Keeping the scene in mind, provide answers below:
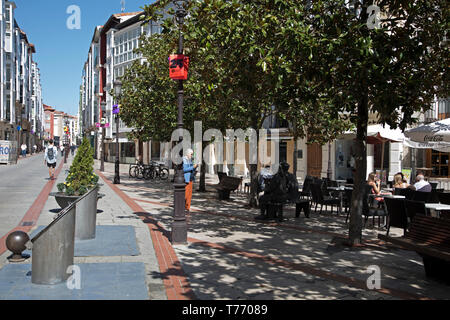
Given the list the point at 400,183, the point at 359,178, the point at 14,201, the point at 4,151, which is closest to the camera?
the point at 359,178

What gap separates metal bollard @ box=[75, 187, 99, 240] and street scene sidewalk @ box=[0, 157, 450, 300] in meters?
0.25

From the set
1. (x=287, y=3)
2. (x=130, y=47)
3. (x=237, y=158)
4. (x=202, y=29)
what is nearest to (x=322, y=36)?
(x=287, y=3)

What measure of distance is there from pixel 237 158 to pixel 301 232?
22397mm

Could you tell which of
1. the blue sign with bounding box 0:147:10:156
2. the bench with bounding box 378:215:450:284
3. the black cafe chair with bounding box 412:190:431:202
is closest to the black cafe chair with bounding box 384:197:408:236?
the black cafe chair with bounding box 412:190:431:202

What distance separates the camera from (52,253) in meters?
5.24

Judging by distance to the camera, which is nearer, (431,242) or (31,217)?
(431,242)

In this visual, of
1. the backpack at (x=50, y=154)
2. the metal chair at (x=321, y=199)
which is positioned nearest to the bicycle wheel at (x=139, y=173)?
the backpack at (x=50, y=154)

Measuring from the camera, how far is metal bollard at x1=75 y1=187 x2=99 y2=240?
7863 mm

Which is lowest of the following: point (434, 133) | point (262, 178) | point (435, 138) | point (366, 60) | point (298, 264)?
point (298, 264)

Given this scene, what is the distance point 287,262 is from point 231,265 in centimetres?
91

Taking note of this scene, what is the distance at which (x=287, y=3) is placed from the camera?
7238mm

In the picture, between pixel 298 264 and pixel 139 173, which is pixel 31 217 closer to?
pixel 298 264

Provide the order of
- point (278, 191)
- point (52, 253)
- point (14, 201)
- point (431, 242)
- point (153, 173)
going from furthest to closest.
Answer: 1. point (153, 173)
2. point (14, 201)
3. point (278, 191)
4. point (431, 242)
5. point (52, 253)

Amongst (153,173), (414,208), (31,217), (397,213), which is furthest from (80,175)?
(153,173)
